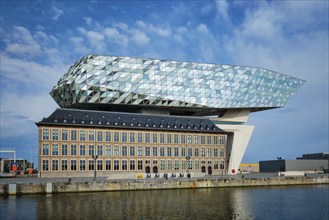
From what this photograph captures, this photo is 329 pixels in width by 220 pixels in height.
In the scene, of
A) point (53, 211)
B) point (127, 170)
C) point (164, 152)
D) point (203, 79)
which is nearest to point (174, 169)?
point (164, 152)

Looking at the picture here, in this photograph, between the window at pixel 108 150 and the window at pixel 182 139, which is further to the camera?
the window at pixel 182 139

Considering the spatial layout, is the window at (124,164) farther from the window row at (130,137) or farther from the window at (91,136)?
the window at (91,136)

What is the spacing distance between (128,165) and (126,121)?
11443mm

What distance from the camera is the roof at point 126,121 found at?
9206cm

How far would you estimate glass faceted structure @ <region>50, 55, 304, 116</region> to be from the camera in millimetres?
103250

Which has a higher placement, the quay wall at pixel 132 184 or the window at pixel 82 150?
the window at pixel 82 150

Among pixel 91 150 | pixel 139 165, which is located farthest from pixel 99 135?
pixel 139 165

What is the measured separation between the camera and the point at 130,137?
324 ft

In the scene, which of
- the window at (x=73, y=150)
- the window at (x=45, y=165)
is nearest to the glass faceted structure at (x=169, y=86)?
the window at (x=73, y=150)

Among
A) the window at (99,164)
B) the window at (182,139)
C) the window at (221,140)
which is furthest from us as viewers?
the window at (221,140)

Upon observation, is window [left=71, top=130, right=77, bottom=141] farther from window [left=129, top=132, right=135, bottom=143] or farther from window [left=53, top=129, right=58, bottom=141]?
window [left=129, top=132, right=135, bottom=143]

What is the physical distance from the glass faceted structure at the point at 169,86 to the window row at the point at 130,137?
9671mm

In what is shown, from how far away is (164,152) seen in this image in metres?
102

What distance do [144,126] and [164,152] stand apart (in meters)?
9.01
